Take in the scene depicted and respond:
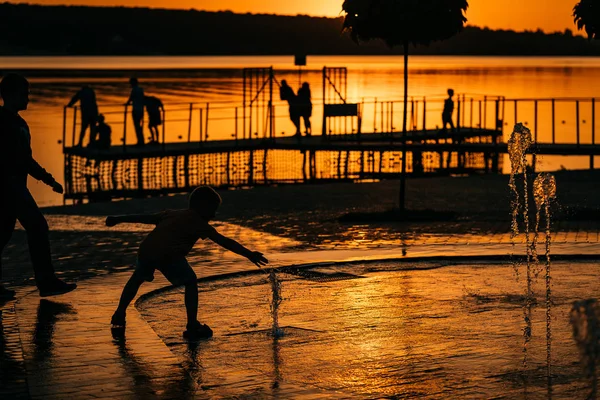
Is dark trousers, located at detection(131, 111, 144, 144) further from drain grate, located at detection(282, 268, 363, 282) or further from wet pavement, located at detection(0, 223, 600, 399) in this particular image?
drain grate, located at detection(282, 268, 363, 282)

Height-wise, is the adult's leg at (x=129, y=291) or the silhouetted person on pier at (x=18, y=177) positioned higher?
the silhouetted person on pier at (x=18, y=177)

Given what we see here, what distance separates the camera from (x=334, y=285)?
13484 millimetres

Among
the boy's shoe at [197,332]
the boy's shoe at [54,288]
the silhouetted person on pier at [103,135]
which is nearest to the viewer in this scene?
the boy's shoe at [197,332]

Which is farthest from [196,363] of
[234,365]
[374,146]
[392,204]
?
[374,146]

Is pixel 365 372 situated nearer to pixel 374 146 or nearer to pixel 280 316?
pixel 280 316

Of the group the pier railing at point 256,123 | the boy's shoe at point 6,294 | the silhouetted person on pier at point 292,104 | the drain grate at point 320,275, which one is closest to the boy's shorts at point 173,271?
the boy's shoe at point 6,294

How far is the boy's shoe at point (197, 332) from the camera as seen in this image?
1068cm

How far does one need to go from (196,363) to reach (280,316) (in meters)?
2.01

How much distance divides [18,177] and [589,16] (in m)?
10.9

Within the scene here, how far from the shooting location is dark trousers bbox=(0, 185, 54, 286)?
1198 cm

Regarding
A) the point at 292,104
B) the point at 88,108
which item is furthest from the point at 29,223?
the point at 292,104

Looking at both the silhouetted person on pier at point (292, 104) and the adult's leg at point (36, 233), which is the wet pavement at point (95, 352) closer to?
the adult's leg at point (36, 233)

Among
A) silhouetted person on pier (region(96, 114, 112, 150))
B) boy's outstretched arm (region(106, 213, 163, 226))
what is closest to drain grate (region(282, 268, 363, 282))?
boy's outstretched arm (region(106, 213, 163, 226))

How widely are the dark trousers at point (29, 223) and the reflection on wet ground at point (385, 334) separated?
1.02 m
